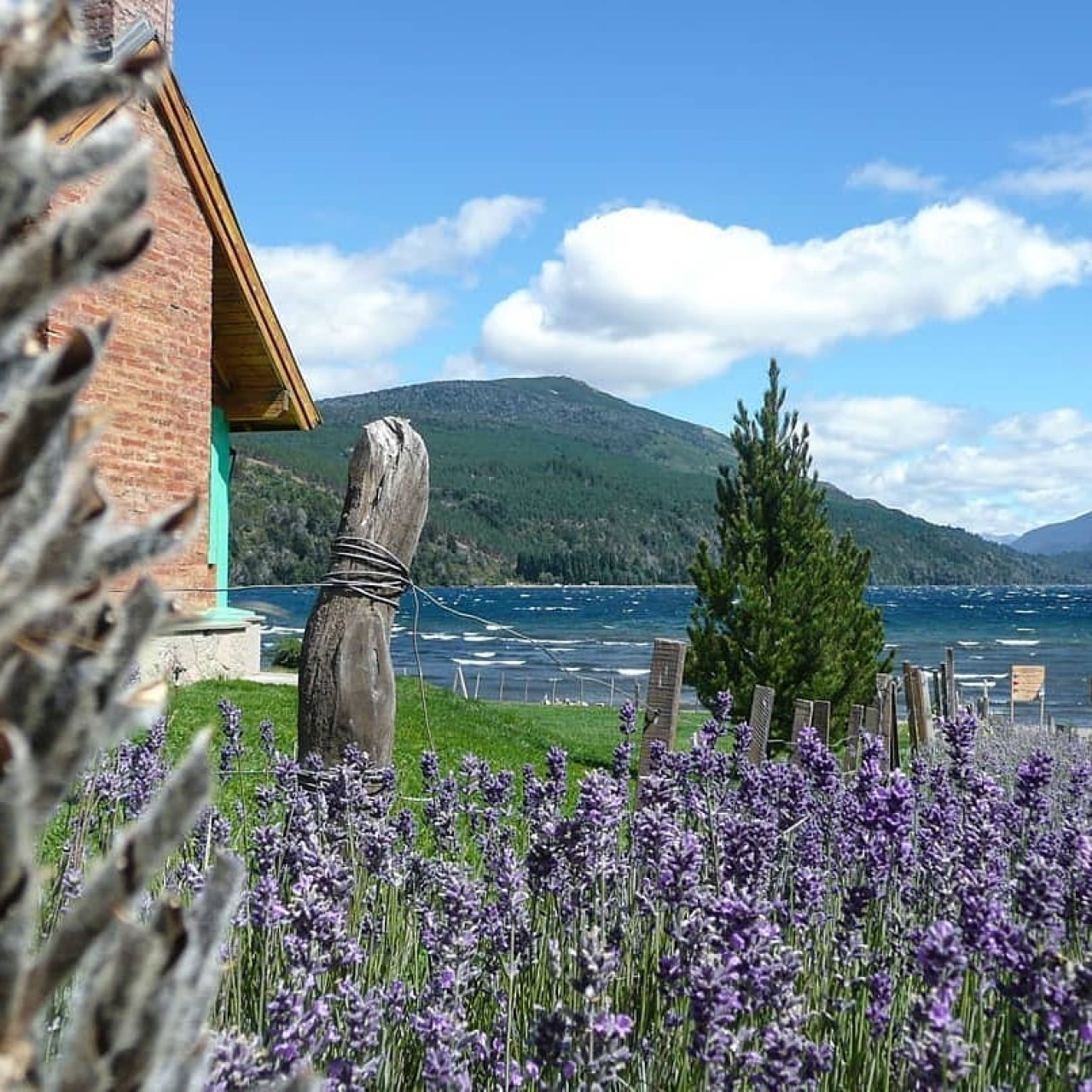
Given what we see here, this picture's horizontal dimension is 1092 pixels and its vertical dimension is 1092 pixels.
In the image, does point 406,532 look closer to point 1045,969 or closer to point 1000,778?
point 1045,969


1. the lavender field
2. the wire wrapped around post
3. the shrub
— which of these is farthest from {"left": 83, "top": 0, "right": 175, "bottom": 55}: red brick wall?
the shrub

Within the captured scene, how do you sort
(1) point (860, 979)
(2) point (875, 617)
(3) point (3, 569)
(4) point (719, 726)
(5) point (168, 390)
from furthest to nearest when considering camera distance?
(2) point (875, 617) < (5) point (168, 390) < (4) point (719, 726) < (1) point (860, 979) < (3) point (3, 569)

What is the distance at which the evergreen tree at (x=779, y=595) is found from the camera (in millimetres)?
15570

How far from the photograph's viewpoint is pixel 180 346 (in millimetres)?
15039

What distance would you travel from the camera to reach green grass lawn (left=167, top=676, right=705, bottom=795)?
13.3 metres

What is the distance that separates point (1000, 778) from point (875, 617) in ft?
20.5

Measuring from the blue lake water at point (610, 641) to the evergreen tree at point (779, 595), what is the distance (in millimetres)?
2017

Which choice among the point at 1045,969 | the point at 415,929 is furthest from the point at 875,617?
the point at 1045,969

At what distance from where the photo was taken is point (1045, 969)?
2566 millimetres

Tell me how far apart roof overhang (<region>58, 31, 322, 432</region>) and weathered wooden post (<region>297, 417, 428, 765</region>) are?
1035cm

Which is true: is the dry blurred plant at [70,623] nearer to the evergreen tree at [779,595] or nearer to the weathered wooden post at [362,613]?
the weathered wooden post at [362,613]

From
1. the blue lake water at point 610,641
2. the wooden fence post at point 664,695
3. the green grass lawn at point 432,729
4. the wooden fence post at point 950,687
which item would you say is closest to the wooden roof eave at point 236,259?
the blue lake water at point 610,641

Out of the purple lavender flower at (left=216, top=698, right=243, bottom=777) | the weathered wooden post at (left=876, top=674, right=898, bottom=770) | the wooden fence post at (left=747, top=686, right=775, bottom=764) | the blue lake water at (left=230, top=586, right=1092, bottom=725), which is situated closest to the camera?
the purple lavender flower at (left=216, top=698, right=243, bottom=777)

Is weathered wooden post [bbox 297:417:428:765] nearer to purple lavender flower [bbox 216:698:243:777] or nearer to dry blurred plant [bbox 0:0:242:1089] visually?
purple lavender flower [bbox 216:698:243:777]
